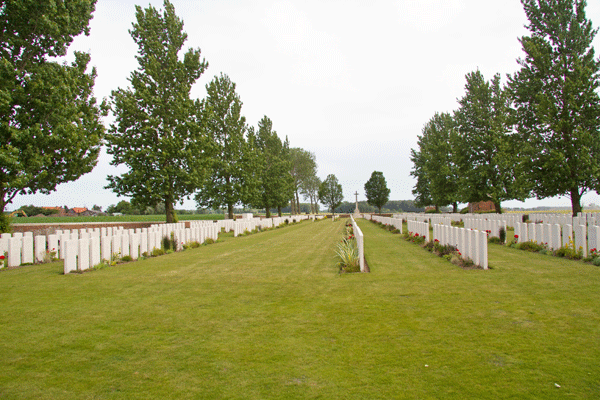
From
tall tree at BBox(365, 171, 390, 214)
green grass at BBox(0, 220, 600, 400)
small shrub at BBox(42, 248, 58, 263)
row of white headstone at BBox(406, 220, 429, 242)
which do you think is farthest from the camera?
tall tree at BBox(365, 171, 390, 214)

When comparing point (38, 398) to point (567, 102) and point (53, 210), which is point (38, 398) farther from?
point (53, 210)

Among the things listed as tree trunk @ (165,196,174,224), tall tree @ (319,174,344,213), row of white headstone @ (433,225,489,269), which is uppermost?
tall tree @ (319,174,344,213)

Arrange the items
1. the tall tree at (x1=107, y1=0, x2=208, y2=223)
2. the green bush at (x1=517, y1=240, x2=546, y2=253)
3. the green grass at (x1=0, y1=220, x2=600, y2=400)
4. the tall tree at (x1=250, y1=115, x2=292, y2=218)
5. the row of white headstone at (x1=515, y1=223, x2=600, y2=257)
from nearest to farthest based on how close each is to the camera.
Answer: the green grass at (x1=0, y1=220, x2=600, y2=400)
the row of white headstone at (x1=515, y1=223, x2=600, y2=257)
the green bush at (x1=517, y1=240, x2=546, y2=253)
the tall tree at (x1=107, y1=0, x2=208, y2=223)
the tall tree at (x1=250, y1=115, x2=292, y2=218)

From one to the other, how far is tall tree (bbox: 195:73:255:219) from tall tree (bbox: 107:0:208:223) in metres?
8.46

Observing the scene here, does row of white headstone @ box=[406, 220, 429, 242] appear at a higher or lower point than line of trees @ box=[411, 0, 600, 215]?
lower

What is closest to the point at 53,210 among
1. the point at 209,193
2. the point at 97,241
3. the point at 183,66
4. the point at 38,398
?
the point at 209,193

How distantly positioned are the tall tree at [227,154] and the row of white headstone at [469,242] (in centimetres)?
2338

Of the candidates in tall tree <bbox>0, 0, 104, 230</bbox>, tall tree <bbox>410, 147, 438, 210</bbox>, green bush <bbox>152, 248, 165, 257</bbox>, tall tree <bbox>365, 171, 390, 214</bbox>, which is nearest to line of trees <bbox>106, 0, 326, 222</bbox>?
tall tree <bbox>0, 0, 104, 230</bbox>

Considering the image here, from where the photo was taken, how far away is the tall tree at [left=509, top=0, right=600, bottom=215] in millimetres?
21672

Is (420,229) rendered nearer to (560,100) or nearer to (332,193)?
(560,100)

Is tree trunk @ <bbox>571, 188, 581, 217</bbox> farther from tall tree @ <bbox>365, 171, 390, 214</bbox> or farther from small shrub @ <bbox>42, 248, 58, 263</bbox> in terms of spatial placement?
tall tree @ <bbox>365, 171, 390, 214</bbox>

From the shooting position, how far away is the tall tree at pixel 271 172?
3988cm

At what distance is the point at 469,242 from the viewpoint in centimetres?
859

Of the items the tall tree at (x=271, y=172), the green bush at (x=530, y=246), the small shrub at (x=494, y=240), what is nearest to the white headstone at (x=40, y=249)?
the green bush at (x=530, y=246)
